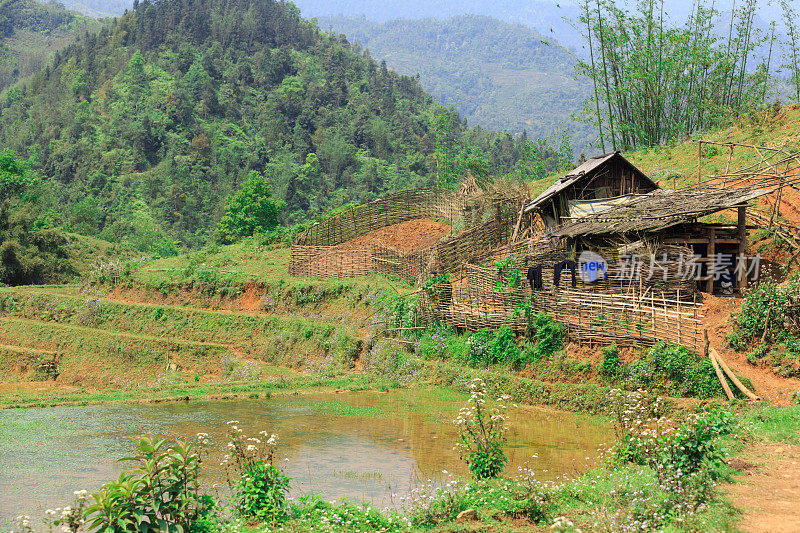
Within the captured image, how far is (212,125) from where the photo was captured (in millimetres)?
75938

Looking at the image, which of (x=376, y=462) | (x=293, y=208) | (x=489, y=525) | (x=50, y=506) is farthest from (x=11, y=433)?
(x=293, y=208)

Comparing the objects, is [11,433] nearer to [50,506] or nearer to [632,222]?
[50,506]

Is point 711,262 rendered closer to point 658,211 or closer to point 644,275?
point 658,211

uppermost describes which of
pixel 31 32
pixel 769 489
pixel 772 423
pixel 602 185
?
pixel 31 32

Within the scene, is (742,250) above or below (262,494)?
above

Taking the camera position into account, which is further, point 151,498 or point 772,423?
point 772,423

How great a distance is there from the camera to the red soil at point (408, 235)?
31.8m

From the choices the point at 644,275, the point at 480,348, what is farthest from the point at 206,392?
the point at 644,275

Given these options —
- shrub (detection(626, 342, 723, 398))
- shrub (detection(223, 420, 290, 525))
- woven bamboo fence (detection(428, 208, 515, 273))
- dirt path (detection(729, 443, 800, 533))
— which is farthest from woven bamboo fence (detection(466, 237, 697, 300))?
shrub (detection(223, 420, 290, 525))

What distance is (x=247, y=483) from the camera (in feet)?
27.1

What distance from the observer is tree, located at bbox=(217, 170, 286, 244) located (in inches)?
1738

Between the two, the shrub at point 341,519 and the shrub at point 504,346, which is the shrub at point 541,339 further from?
the shrub at point 341,519

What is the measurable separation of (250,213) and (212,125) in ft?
117

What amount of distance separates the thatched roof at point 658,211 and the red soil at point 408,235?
12.0 m
